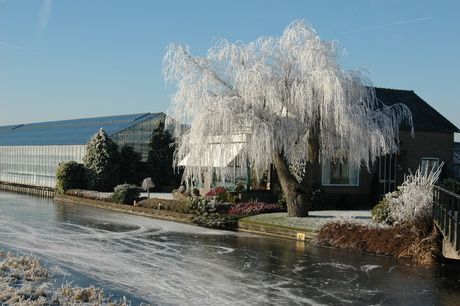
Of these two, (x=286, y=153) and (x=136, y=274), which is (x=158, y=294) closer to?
(x=136, y=274)

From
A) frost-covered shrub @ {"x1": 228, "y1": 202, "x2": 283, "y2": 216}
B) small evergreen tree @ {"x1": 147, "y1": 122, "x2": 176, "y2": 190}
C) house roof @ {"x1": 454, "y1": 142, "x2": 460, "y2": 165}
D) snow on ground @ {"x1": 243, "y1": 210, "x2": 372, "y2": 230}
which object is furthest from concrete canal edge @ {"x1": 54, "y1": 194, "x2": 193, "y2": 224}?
house roof @ {"x1": 454, "y1": 142, "x2": 460, "y2": 165}

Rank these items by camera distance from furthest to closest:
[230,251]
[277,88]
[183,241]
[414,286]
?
[277,88] → [183,241] → [230,251] → [414,286]

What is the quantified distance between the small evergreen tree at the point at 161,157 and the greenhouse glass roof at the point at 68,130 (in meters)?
2.00

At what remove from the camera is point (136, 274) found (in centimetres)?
1200

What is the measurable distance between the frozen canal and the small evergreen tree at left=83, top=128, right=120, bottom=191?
21506 mm

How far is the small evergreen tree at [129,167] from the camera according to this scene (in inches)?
1778

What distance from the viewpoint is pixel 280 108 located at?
20859mm

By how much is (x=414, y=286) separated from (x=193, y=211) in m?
15.1

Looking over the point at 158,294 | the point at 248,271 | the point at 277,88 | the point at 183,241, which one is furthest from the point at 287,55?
the point at 158,294

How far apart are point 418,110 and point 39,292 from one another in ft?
94.0

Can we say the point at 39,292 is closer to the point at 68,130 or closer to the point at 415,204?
the point at 415,204

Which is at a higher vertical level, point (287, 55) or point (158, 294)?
point (287, 55)

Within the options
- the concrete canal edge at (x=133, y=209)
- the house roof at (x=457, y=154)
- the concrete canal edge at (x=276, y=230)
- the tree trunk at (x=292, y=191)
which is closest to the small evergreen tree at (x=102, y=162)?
the concrete canal edge at (x=133, y=209)

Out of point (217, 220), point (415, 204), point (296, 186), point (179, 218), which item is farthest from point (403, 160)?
point (415, 204)
